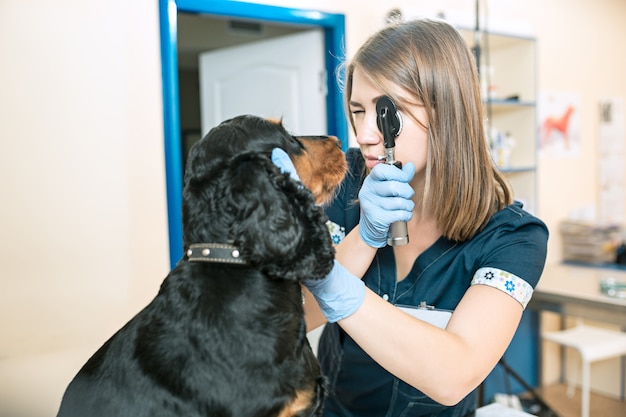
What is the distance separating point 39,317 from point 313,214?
1613 millimetres

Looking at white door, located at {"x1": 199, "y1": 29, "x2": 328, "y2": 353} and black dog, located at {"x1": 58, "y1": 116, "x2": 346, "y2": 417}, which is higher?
white door, located at {"x1": 199, "y1": 29, "x2": 328, "y2": 353}

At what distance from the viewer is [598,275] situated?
3.26m

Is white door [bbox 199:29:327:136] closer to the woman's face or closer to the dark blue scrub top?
the dark blue scrub top

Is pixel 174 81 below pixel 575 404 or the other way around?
the other way around

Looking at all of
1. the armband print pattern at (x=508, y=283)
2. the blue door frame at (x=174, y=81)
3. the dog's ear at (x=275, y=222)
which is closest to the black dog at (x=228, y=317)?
the dog's ear at (x=275, y=222)

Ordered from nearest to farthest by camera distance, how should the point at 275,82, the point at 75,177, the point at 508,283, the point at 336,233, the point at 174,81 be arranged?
the point at 508,283 → the point at 336,233 → the point at 75,177 → the point at 174,81 → the point at 275,82

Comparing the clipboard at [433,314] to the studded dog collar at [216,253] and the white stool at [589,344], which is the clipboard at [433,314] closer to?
the studded dog collar at [216,253]

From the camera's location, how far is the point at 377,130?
1.13 metres

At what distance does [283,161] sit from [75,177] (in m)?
1.50

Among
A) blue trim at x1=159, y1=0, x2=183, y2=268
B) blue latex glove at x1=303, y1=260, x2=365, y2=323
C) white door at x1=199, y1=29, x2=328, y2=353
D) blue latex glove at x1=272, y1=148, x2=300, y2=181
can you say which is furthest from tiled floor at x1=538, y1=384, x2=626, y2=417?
blue latex glove at x1=272, y1=148, x2=300, y2=181

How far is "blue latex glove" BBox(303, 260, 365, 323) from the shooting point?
0.89 meters

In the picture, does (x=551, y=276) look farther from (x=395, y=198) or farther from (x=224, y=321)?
(x=224, y=321)

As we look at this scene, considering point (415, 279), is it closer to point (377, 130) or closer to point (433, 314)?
point (433, 314)

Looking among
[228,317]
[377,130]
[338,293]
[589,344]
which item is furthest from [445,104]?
[589,344]
